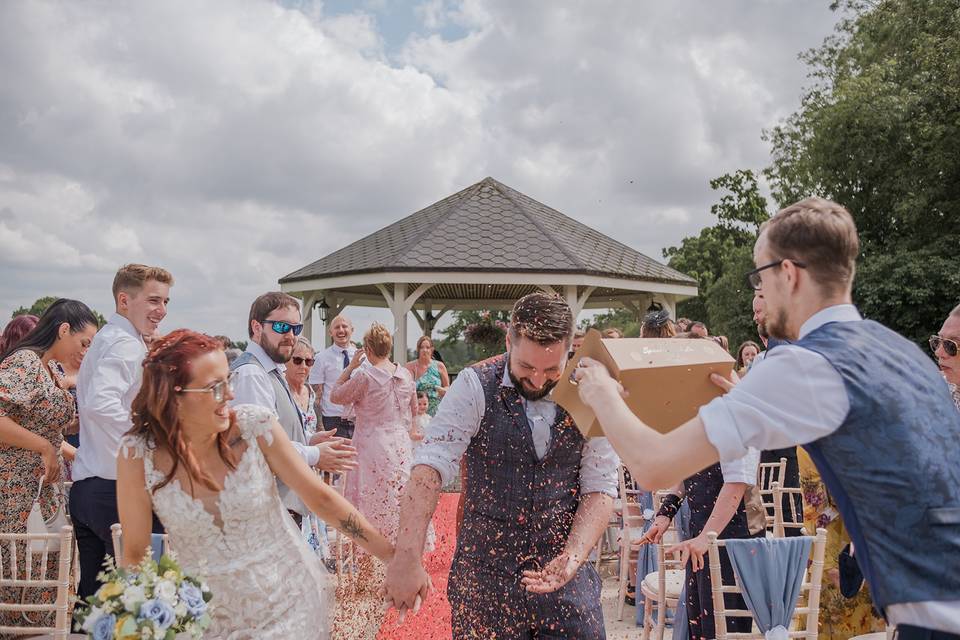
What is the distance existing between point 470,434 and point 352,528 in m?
0.57

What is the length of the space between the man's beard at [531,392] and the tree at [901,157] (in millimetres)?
21540

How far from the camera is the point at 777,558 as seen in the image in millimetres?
3074

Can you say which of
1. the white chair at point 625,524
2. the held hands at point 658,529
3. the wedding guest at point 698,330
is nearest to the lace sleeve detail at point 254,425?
the held hands at point 658,529

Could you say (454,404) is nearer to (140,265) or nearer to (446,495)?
(140,265)

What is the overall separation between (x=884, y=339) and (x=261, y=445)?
2.05 m

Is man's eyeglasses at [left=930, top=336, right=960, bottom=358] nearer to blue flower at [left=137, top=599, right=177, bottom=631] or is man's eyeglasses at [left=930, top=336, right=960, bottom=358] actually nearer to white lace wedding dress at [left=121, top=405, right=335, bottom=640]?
white lace wedding dress at [left=121, top=405, right=335, bottom=640]

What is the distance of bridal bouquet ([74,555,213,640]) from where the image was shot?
2184 mm

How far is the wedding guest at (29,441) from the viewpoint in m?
4.41

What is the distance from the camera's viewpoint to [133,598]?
219cm

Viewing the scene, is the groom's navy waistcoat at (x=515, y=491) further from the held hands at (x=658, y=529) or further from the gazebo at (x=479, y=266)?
the gazebo at (x=479, y=266)

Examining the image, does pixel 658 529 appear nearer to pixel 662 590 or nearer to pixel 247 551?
pixel 662 590

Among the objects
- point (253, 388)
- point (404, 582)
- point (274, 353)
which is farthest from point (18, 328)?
point (404, 582)

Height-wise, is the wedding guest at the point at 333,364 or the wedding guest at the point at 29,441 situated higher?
the wedding guest at the point at 333,364

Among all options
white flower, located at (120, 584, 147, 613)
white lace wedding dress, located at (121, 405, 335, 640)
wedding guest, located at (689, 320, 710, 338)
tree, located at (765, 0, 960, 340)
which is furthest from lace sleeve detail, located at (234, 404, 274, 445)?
tree, located at (765, 0, 960, 340)
